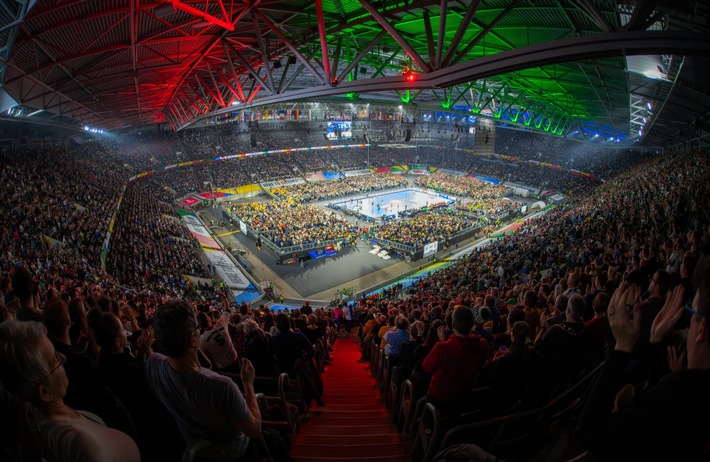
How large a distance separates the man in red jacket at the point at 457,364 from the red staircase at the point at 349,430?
2.83 ft

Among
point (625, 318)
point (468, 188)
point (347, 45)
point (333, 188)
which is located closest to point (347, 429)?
point (625, 318)

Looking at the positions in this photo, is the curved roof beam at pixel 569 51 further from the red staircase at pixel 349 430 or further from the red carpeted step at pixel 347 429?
the red carpeted step at pixel 347 429

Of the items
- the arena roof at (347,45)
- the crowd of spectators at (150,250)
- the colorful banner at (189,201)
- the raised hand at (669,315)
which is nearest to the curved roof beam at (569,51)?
the arena roof at (347,45)

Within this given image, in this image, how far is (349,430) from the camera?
4297mm

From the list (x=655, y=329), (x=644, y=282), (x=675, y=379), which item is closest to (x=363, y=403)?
(x=644, y=282)

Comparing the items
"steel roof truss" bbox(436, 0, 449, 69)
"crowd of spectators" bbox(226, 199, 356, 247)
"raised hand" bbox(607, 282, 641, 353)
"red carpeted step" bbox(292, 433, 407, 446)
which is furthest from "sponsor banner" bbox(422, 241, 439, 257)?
"raised hand" bbox(607, 282, 641, 353)

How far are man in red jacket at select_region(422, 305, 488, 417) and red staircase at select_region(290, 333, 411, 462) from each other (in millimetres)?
861

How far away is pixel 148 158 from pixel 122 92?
2752 cm

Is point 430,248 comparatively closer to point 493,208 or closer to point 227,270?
point 493,208

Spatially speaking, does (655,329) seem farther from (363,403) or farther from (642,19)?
(363,403)

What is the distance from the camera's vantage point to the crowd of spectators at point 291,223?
25.5 m

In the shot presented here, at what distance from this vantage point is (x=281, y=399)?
3506 millimetres

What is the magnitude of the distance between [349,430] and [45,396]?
11.5 ft

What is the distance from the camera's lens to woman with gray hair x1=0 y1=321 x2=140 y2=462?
1.40m
